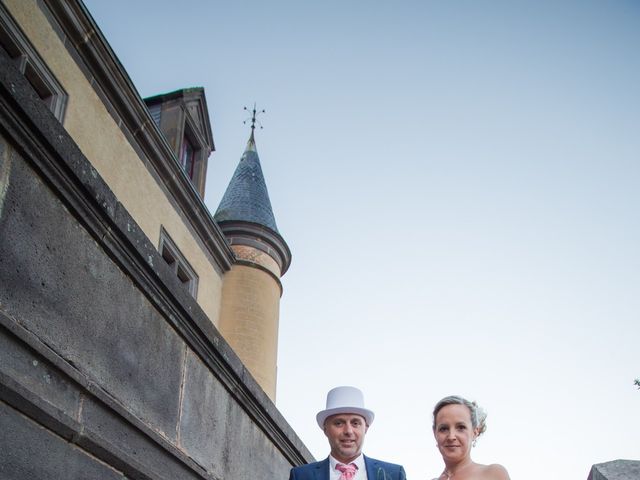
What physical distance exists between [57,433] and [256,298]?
10.7 metres

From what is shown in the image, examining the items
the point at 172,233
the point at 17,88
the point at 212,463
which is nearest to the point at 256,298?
the point at 172,233

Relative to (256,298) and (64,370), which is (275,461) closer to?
(64,370)

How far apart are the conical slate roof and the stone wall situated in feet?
32.7

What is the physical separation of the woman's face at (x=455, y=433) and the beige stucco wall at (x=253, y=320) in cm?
979

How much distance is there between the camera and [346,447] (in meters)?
3.39

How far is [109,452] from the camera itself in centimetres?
344

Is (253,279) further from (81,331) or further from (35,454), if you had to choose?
(35,454)

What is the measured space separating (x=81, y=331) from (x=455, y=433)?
1905mm

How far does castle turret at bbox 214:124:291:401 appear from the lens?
13.4m

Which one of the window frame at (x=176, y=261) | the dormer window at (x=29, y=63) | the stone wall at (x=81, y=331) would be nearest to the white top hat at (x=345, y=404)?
the stone wall at (x=81, y=331)

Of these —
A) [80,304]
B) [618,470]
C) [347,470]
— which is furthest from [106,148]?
[618,470]

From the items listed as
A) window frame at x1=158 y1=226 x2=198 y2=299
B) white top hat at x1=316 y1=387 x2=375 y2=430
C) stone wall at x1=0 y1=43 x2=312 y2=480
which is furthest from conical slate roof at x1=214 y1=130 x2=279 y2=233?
white top hat at x1=316 y1=387 x2=375 y2=430

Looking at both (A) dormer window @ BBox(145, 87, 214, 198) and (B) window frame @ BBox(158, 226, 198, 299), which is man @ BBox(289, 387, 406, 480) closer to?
(B) window frame @ BBox(158, 226, 198, 299)

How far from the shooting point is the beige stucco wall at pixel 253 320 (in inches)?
523
